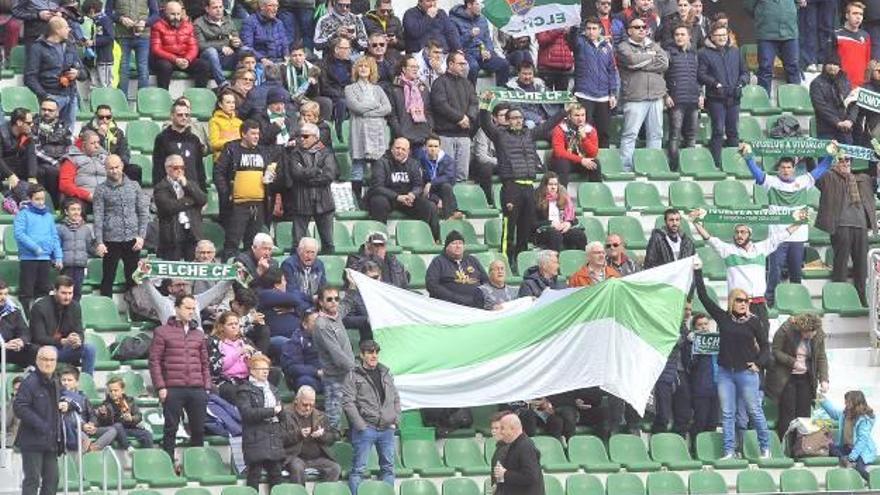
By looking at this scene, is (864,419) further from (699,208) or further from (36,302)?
(36,302)

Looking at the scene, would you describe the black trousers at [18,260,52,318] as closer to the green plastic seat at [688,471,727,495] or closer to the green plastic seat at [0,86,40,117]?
the green plastic seat at [0,86,40,117]

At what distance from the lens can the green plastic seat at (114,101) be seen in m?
31.5

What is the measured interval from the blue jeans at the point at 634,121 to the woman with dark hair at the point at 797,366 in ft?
13.5

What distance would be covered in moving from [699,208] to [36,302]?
6.87 meters

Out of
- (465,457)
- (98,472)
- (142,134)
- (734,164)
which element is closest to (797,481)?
(465,457)

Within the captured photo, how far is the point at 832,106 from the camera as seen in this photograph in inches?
1303

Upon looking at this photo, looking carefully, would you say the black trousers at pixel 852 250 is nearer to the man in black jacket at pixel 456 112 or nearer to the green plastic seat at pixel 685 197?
the green plastic seat at pixel 685 197

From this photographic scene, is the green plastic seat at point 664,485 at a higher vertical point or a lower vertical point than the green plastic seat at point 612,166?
lower

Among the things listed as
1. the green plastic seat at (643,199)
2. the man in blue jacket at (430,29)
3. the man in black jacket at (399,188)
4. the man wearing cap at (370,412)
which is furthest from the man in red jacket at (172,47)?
the man wearing cap at (370,412)

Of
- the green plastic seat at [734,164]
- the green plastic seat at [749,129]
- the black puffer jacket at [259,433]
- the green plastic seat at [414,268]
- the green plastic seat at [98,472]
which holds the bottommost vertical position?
the green plastic seat at [98,472]

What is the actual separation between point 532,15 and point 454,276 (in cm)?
441

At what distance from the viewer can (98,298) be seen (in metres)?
28.7

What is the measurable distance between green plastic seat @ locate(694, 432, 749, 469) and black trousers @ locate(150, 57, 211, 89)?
22.0ft

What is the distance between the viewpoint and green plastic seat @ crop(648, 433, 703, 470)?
2842cm
